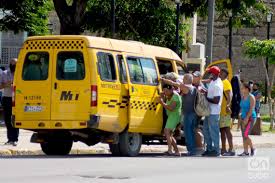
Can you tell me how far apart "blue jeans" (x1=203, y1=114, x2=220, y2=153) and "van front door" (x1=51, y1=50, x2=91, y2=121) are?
309 centimetres

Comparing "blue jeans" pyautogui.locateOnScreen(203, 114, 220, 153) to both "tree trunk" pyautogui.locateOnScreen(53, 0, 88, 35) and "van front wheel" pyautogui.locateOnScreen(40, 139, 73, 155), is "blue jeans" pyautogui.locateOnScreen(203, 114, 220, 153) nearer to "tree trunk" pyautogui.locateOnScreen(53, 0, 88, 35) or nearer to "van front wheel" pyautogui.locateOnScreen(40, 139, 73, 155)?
"van front wheel" pyautogui.locateOnScreen(40, 139, 73, 155)

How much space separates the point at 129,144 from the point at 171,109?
4.29ft

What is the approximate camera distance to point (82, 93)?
1916cm

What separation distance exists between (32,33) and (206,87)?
15.9 m

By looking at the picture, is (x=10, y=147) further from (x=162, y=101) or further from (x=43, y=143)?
(x=162, y=101)

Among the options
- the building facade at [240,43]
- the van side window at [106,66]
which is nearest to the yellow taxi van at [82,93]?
the van side window at [106,66]

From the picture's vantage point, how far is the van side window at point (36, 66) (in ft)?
64.5

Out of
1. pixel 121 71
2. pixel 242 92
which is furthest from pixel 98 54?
pixel 242 92

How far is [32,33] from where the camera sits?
36.3 meters

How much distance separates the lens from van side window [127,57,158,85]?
20453mm

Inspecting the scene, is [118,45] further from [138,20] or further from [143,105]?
[138,20]
